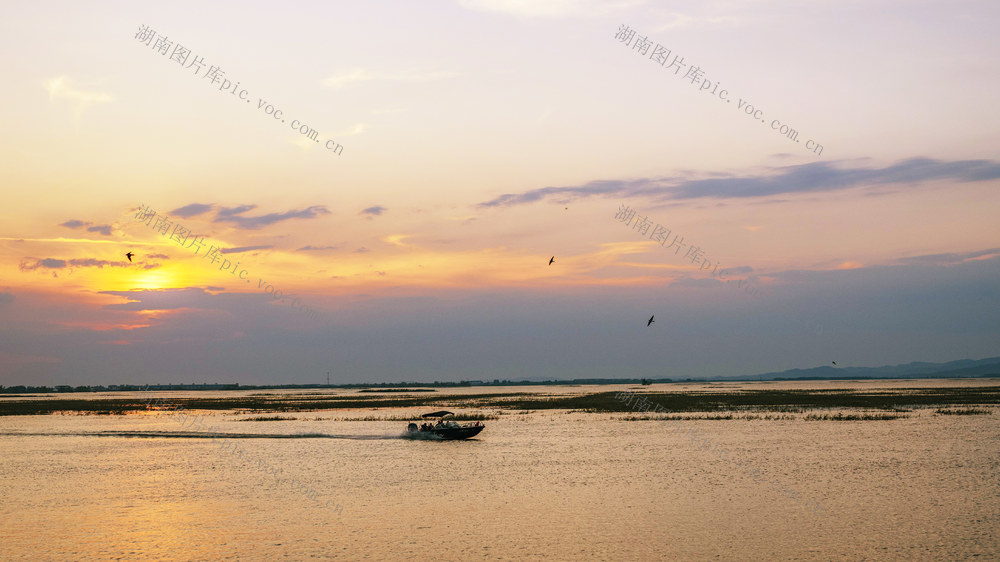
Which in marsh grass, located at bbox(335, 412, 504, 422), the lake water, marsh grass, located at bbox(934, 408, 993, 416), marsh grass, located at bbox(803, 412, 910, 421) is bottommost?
the lake water

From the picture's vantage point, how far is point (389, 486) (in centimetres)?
3934

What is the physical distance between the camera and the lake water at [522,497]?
26.3 metres

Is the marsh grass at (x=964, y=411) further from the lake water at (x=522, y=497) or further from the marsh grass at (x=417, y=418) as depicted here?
the marsh grass at (x=417, y=418)

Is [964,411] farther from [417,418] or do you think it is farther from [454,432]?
[417,418]

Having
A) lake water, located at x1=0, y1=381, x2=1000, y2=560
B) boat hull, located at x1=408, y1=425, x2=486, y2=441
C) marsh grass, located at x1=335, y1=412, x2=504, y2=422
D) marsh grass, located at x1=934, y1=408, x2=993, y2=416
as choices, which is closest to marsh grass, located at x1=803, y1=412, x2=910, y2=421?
marsh grass, located at x1=934, y1=408, x2=993, y2=416

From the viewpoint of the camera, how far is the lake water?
26.3 meters

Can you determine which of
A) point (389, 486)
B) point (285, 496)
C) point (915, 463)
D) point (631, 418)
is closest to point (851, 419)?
point (631, 418)

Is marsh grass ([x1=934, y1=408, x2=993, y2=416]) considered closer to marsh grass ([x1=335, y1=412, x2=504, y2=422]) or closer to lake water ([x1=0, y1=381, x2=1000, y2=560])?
lake water ([x1=0, y1=381, x2=1000, y2=560])

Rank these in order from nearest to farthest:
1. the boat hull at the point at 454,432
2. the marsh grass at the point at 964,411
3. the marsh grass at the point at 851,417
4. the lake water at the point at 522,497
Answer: the lake water at the point at 522,497 < the boat hull at the point at 454,432 < the marsh grass at the point at 851,417 < the marsh grass at the point at 964,411

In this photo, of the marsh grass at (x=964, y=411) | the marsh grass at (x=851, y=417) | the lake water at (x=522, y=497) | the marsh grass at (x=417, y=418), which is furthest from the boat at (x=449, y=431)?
the marsh grass at (x=964, y=411)

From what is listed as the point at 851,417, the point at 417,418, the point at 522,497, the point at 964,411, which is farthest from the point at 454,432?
the point at 964,411

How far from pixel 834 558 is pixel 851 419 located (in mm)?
54014

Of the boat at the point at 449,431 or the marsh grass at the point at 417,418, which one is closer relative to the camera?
the boat at the point at 449,431

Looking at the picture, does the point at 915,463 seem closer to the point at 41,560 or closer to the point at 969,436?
the point at 969,436
